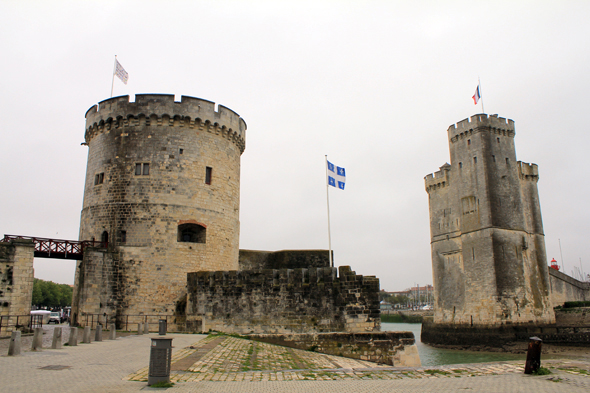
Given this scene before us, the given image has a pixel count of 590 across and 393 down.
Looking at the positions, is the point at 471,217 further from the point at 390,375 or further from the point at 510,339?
the point at 390,375

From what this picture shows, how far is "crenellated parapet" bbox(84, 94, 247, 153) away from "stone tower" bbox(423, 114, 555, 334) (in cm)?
2189

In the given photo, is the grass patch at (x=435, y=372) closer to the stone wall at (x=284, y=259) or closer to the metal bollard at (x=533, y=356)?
the metal bollard at (x=533, y=356)

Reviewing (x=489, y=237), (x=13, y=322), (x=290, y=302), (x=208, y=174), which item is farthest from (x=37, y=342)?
(x=489, y=237)

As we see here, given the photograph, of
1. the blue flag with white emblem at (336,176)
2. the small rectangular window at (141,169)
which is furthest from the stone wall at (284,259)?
the small rectangular window at (141,169)

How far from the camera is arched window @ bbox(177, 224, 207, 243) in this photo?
18.5 m

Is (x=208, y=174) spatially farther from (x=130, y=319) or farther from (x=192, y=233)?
(x=130, y=319)

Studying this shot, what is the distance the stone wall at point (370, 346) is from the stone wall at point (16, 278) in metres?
10.2

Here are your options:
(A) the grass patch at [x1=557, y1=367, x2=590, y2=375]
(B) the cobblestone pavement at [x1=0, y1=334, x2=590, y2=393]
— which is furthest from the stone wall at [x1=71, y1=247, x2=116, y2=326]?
(A) the grass patch at [x1=557, y1=367, x2=590, y2=375]

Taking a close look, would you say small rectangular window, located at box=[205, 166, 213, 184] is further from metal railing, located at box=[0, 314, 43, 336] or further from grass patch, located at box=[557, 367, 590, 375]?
grass patch, located at box=[557, 367, 590, 375]

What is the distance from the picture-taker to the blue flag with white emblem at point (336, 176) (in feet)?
64.8

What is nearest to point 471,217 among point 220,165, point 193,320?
point 220,165

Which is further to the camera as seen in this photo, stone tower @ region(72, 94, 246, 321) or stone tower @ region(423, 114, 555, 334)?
stone tower @ region(423, 114, 555, 334)

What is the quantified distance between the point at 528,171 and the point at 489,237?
337 inches

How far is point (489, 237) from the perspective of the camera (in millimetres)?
30953
